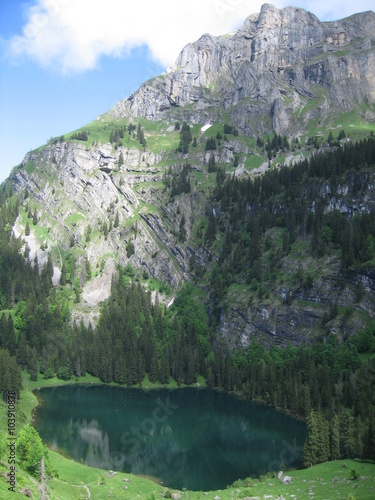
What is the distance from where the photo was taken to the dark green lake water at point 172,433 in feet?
230

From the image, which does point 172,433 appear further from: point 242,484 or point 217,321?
point 217,321

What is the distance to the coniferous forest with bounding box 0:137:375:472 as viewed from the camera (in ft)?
356

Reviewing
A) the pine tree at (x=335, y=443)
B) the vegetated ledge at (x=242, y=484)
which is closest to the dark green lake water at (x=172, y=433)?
the vegetated ledge at (x=242, y=484)

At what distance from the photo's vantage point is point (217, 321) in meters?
161

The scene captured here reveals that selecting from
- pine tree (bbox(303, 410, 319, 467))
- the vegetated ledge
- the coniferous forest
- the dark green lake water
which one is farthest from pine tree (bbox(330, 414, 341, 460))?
the coniferous forest

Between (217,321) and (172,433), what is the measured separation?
72.1 meters

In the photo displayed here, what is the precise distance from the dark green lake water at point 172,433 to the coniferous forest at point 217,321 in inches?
376

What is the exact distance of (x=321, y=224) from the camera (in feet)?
490

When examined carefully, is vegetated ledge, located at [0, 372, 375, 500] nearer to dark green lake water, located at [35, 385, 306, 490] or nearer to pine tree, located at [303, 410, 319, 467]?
pine tree, located at [303, 410, 319, 467]

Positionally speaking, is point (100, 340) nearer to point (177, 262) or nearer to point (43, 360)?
point (43, 360)

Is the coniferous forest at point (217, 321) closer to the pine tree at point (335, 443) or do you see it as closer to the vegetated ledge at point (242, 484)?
the pine tree at point (335, 443)

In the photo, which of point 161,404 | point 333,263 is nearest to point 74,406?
point 161,404

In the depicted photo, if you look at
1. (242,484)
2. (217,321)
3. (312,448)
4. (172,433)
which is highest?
(217,321)

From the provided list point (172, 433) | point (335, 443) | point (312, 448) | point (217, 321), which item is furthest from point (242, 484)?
point (217, 321)
